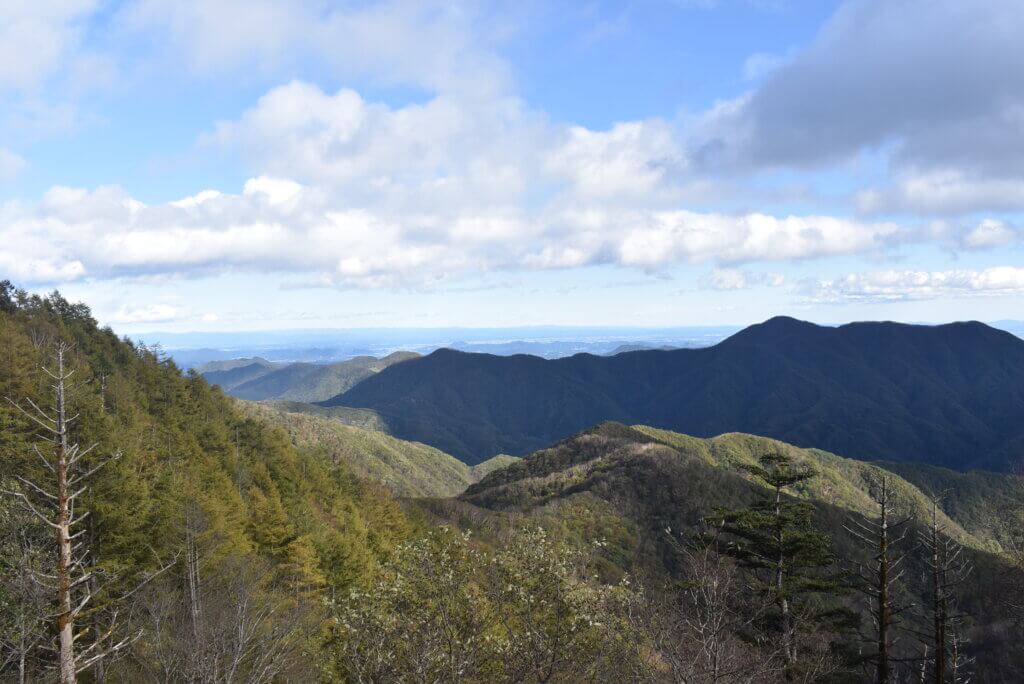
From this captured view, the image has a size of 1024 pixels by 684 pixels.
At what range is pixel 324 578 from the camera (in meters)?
44.8

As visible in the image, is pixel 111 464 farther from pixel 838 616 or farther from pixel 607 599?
pixel 838 616

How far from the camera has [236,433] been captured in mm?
75500

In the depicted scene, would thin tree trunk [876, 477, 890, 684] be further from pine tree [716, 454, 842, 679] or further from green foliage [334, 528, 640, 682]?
green foliage [334, 528, 640, 682]

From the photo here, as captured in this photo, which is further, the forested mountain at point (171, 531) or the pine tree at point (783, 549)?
the pine tree at point (783, 549)

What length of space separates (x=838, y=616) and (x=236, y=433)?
69534mm

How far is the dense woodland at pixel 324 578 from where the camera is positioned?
16.1 meters

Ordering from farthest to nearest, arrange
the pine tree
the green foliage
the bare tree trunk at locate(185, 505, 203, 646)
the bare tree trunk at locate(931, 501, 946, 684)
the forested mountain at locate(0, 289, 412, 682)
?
the bare tree trunk at locate(185, 505, 203, 646), the pine tree, the forested mountain at locate(0, 289, 412, 682), the bare tree trunk at locate(931, 501, 946, 684), the green foliage

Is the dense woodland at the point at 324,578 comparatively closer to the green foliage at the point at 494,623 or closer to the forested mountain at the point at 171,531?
the green foliage at the point at 494,623

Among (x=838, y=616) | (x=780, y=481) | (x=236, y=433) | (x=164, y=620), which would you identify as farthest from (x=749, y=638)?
(x=236, y=433)

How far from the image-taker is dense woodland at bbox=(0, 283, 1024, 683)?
16078 millimetres

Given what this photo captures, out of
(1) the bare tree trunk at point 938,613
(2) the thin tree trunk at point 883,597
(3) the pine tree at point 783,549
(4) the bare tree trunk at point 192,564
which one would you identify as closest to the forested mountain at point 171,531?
(4) the bare tree trunk at point 192,564

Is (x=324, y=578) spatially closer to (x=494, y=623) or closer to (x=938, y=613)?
(x=494, y=623)

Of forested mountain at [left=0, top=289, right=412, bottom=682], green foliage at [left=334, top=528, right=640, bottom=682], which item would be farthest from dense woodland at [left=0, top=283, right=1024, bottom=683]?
forested mountain at [left=0, top=289, right=412, bottom=682]

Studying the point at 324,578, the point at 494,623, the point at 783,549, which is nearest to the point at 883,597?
the point at 783,549
